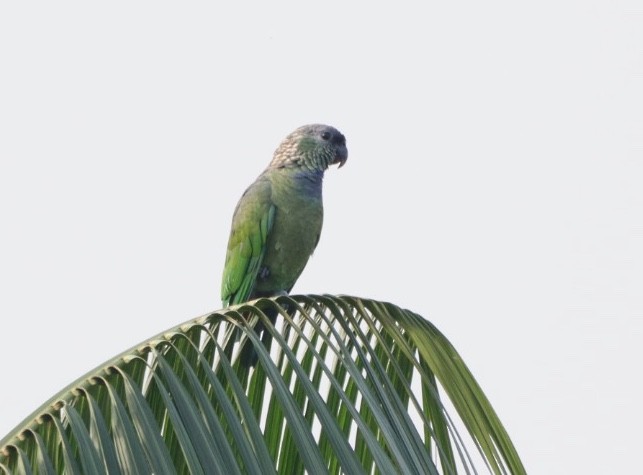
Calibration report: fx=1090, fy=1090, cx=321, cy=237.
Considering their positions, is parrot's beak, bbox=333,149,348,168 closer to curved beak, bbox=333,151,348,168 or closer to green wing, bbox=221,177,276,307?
curved beak, bbox=333,151,348,168

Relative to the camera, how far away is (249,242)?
620cm

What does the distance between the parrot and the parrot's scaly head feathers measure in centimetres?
1

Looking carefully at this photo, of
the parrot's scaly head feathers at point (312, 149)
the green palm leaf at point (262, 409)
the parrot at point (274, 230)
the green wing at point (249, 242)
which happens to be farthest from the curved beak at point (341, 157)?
the green palm leaf at point (262, 409)

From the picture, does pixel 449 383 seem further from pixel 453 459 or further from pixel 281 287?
pixel 281 287

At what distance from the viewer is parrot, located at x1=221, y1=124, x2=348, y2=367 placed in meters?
6.15

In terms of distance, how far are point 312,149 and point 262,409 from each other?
3327 millimetres

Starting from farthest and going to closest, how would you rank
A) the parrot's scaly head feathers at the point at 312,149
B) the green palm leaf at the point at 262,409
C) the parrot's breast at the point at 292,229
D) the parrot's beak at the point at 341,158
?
the parrot's beak at the point at 341,158 → the parrot's scaly head feathers at the point at 312,149 → the parrot's breast at the point at 292,229 → the green palm leaf at the point at 262,409

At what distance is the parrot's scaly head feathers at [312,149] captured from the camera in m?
6.47

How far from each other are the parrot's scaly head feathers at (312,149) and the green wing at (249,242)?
0.29 meters

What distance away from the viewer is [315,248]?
21.1 feet

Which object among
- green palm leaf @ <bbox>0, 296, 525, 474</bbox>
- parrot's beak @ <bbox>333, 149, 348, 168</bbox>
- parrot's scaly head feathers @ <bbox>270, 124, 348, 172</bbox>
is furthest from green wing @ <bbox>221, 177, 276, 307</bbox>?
green palm leaf @ <bbox>0, 296, 525, 474</bbox>

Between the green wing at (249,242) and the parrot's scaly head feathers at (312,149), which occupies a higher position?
the parrot's scaly head feathers at (312,149)

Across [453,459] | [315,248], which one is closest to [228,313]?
[453,459]

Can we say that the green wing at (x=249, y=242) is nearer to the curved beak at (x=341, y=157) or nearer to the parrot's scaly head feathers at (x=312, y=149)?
the parrot's scaly head feathers at (x=312, y=149)
